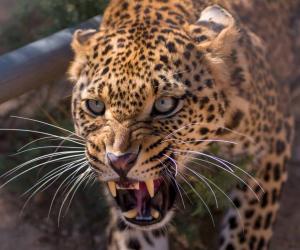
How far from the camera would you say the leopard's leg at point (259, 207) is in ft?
14.6

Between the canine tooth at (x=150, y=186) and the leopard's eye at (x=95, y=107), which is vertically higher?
the leopard's eye at (x=95, y=107)

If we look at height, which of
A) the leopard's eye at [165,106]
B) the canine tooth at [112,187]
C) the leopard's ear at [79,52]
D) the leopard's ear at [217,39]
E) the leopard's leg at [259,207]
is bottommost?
the leopard's leg at [259,207]

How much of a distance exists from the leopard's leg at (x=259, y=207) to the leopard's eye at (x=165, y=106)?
3.00 ft

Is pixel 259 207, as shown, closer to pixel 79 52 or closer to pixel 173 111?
pixel 173 111

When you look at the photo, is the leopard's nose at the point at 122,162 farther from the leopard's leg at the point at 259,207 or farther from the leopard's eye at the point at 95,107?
the leopard's leg at the point at 259,207

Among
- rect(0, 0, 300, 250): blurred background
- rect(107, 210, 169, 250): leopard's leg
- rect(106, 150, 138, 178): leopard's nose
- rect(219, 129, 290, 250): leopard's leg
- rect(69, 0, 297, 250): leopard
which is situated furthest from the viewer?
rect(0, 0, 300, 250): blurred background

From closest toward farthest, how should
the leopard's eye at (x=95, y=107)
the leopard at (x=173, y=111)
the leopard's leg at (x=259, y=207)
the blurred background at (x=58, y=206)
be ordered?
the leopard at (x=173, y=111), the leopard's eye at (x=95, y=107), the leopard's leg at (x=259, y=207), the blurred background at (x=58, y=206)

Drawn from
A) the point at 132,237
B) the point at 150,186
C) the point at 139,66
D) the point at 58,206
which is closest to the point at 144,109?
the point at 139,66

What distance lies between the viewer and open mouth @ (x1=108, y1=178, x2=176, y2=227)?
3.93 metres

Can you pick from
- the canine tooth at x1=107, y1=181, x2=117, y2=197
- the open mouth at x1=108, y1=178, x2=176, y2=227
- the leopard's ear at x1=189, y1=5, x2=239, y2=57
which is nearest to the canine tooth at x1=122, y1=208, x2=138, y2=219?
the open mouth at x1=108, y1=178, x2=176, y2=227

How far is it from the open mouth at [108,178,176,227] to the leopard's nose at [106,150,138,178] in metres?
0.33

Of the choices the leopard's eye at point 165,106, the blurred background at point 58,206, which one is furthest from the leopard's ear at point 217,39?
the blurred background at point 58,206

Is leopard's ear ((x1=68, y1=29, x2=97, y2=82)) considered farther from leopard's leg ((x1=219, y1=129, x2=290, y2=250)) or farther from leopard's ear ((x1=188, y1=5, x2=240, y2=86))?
leopard's leg ((x1=219, y1=129, x2=290, y2=250))

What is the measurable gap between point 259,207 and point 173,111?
1.15 m
